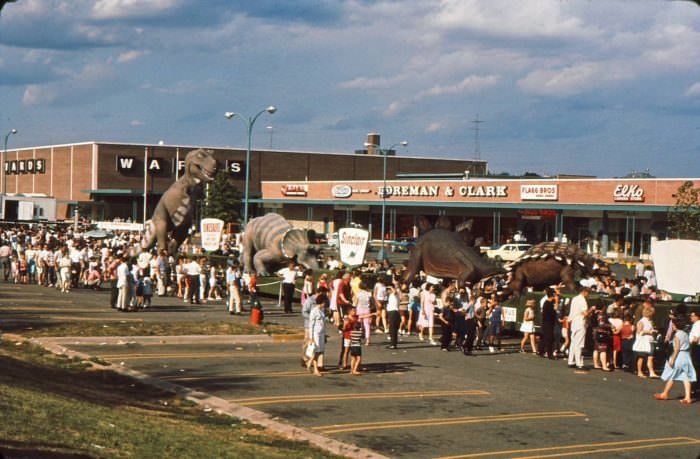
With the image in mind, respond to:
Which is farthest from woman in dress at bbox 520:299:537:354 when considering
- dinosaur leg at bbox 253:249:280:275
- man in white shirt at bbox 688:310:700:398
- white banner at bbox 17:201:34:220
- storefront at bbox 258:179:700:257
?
white banner at bbox 17:201:34:220

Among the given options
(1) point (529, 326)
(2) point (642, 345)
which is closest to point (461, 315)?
(1) point (529, 326)

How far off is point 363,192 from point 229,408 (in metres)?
68.9

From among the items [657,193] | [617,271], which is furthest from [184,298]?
[657,193]

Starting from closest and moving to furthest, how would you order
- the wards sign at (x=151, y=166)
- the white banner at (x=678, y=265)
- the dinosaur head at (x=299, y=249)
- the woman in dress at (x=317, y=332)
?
the woman in dress at (x=317, y=332)
the white banner at (x=678, y=265)
the dinosaur head at (x=299, y=249)
the wards sign at (x=151, y=166)

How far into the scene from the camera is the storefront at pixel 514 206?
61125mm

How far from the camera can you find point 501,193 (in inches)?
2756

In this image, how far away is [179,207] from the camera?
41719mm

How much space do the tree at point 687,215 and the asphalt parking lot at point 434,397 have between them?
22.4 metres

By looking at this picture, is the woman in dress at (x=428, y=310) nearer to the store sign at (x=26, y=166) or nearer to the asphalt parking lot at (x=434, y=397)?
the asphalt parking lot at (x=434, y=397)

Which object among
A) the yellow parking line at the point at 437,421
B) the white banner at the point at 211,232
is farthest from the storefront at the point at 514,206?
the yellow parking line at the point at 437,421

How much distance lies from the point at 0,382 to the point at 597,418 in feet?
31.2

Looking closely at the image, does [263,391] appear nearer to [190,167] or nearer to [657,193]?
[190,167]

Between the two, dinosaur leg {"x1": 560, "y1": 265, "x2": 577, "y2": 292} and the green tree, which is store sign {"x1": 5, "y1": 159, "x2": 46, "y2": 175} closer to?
the green tree

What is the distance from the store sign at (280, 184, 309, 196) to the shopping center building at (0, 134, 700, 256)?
3.8 inches
